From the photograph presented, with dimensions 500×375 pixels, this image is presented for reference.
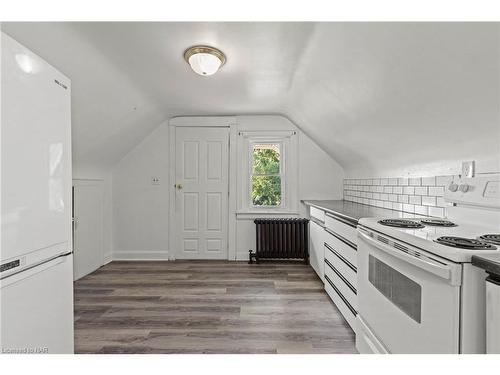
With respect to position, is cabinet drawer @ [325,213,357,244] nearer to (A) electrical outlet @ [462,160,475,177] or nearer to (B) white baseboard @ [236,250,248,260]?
(A) electrical outlet @ [462,160,475,177]

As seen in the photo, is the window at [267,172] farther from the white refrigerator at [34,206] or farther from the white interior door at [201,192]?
the white refrigerator at [34,206]

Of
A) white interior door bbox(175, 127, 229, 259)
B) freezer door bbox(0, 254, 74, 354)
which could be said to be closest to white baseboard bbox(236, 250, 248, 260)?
white interior door bbox(175, 127, 229, 259)

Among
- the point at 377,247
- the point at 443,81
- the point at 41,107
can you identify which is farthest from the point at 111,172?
the point at 443,81

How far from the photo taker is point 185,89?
291 cm

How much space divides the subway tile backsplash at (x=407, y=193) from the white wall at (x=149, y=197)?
3.53 ft

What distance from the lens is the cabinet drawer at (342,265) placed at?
1995 millimetres

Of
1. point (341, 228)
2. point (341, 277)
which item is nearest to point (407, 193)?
point (341, 228)

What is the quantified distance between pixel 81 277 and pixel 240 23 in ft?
10.9

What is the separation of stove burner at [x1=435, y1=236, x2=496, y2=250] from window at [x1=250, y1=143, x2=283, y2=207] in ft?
9.80

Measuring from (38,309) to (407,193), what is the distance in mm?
2725

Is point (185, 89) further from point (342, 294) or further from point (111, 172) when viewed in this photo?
point (342, 294)

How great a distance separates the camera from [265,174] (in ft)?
13.5

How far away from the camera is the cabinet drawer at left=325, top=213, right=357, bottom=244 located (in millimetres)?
2004

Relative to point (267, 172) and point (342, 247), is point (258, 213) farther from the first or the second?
point (342, 247)
